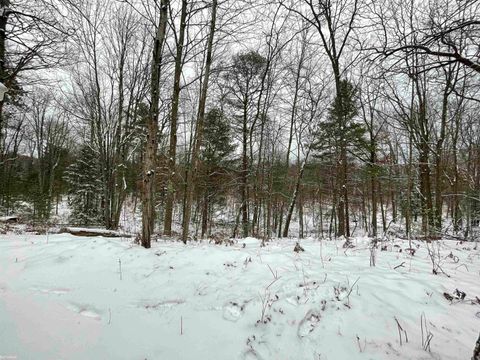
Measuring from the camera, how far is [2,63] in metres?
7.59

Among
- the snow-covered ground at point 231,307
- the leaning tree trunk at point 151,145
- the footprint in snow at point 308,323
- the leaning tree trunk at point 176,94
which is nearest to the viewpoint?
the snow-covered ground at point 231,307

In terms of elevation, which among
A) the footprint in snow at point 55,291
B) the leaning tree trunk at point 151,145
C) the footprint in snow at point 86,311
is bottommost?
the footprint in snow at point 86,311

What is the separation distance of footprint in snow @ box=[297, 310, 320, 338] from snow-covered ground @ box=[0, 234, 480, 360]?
10mm

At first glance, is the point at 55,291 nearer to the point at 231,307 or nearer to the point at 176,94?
the point at 231,307

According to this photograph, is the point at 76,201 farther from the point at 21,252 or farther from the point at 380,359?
the point at 380,359

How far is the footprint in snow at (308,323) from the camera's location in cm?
260

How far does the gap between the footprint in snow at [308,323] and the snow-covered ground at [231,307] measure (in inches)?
0.4

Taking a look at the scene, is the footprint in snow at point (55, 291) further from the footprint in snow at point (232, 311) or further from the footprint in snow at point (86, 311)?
the footprint in snow at point (232, 311)

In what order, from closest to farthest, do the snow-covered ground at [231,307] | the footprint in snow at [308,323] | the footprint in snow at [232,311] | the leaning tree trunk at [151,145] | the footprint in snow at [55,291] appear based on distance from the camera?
the snow-covered ground at [231,307], the footprint in snow at [308,323], the footprint in snow at [232,311], the footprint in snow at [55,291], the leaning tree trunk at [151,145]

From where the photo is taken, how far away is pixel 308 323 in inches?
107

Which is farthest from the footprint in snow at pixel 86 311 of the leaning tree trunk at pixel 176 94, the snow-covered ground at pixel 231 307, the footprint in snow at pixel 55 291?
the leaning tree trunk at pixel 176 94

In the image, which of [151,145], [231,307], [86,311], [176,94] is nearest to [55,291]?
[86,311]

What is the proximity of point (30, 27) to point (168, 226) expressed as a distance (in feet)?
21.3

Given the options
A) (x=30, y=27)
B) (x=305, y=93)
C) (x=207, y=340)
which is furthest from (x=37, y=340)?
(x=305, y=93)
